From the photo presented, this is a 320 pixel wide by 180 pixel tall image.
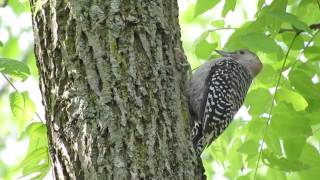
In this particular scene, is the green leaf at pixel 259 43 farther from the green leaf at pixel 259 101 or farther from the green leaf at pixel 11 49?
the green leaf at pixel 11 49

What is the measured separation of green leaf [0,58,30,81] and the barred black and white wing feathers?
1.59 meters

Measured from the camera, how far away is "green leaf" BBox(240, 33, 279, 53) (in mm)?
2875

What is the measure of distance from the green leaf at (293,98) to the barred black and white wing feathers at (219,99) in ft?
2.39

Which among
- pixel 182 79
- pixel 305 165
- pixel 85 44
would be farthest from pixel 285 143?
pixel 85 44

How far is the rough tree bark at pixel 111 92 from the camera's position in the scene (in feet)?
7.90

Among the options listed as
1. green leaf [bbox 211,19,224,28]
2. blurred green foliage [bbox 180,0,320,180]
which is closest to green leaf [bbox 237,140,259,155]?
blurred green foliage [bbox 180,0,320,180]

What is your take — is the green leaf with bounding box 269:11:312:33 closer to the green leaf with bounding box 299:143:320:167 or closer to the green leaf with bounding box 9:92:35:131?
the green leaf with bounding box 299:143:320:167

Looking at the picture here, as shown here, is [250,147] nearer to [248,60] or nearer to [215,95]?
[215,95]

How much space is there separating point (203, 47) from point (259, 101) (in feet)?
1.64

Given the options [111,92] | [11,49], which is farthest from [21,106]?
[11,49]

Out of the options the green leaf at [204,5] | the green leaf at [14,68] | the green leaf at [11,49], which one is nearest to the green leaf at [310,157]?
the green leaf at [204,5]

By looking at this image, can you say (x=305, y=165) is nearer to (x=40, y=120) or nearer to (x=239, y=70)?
(x=40, y=120)

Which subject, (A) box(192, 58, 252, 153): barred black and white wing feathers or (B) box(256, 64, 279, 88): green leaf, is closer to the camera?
(B) box(256, 64, 279, 88): green leaf

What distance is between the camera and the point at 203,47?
3688 millimetres
